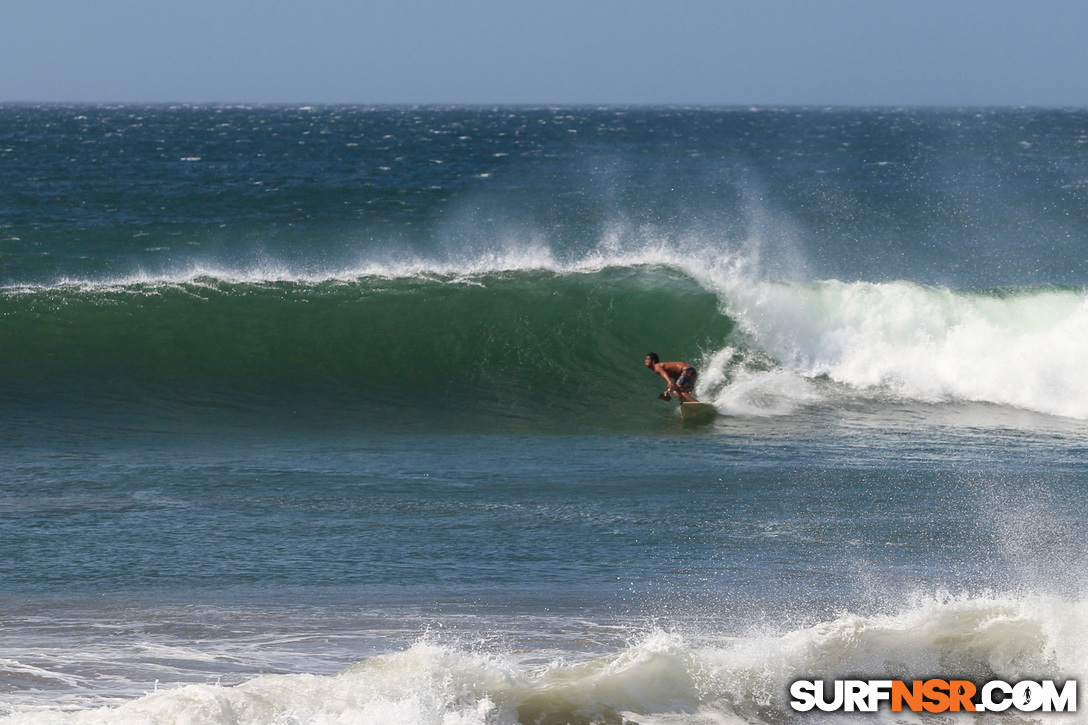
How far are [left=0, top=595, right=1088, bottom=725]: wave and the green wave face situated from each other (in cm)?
684

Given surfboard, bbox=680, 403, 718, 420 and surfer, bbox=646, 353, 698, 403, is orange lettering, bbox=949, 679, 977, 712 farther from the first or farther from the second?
surfer, bbox=646, 353, 698, 403

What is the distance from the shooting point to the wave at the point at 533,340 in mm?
13961

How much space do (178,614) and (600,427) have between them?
6.61 m

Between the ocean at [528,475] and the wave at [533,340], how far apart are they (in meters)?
0.06

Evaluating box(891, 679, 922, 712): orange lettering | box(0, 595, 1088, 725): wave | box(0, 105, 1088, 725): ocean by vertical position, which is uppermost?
box(0, 105, 1088, 725): ocean

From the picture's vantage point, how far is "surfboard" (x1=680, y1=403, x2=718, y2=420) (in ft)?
42.4

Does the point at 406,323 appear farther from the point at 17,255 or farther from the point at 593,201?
the point at 593,201

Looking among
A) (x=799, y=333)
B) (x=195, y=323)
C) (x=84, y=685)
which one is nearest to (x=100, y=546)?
(x=84, y=685)

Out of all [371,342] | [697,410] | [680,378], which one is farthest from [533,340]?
[697,410]

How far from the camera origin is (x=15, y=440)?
11.5m

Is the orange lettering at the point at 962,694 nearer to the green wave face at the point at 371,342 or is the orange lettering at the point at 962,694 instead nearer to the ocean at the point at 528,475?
the ocean at the point at 528,475

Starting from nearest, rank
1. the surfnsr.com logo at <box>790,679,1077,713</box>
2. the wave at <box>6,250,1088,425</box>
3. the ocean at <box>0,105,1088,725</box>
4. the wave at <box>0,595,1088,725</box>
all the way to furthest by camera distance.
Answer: the wave at <box>0,595,1088,725</box> → the surfnsr.com logo at <box>790,679,1077,713</box> → the ocean at <box>0,105,1088,725</box> → the wave at <box>6,250,1088,425</box>

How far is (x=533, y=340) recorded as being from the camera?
16000 millimetres

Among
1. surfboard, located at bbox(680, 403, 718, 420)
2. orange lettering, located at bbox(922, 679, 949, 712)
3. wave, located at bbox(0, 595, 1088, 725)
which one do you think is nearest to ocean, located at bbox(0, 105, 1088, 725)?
wave, located at bbox(0, 595, 1088, 725)
